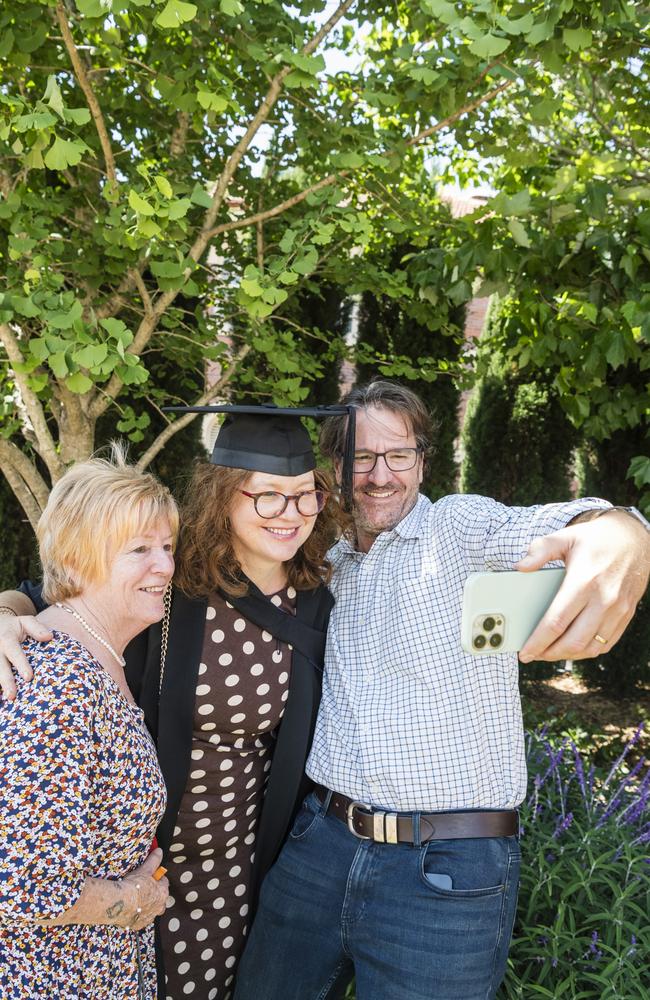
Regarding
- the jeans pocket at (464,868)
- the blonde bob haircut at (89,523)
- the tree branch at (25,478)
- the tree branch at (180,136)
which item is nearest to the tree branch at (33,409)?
the tree branch at (25,478)

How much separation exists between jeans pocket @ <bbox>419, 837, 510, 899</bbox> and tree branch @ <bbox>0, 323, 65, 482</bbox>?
2220 millimetres

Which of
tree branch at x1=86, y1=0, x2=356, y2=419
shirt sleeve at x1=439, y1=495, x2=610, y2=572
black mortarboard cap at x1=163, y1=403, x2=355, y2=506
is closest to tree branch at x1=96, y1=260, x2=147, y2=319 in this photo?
tree branch at x1=86, y1=0, x2=356, y2=419

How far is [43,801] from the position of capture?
1.42 meters

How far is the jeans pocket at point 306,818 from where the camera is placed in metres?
2.05

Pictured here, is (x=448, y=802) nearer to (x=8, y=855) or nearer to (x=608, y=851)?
(x=8, y=855)

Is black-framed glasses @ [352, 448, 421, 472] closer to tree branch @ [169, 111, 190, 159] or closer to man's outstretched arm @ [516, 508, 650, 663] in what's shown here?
man's outstretched arm @ [516, 508, 650, 663]

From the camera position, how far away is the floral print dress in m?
1.41

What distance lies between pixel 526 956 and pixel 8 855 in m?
1.82

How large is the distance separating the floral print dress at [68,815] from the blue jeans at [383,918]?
400 millimetres

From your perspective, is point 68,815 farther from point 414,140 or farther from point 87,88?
point 414,140

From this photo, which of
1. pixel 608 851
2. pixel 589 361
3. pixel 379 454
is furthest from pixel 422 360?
pixel 608 851

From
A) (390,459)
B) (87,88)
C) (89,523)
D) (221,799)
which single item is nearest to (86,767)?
(89,523)

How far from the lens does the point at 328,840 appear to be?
1.99 meters

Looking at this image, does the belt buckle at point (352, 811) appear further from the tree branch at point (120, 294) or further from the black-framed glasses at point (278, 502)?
the tree branch at point (120, 294)
